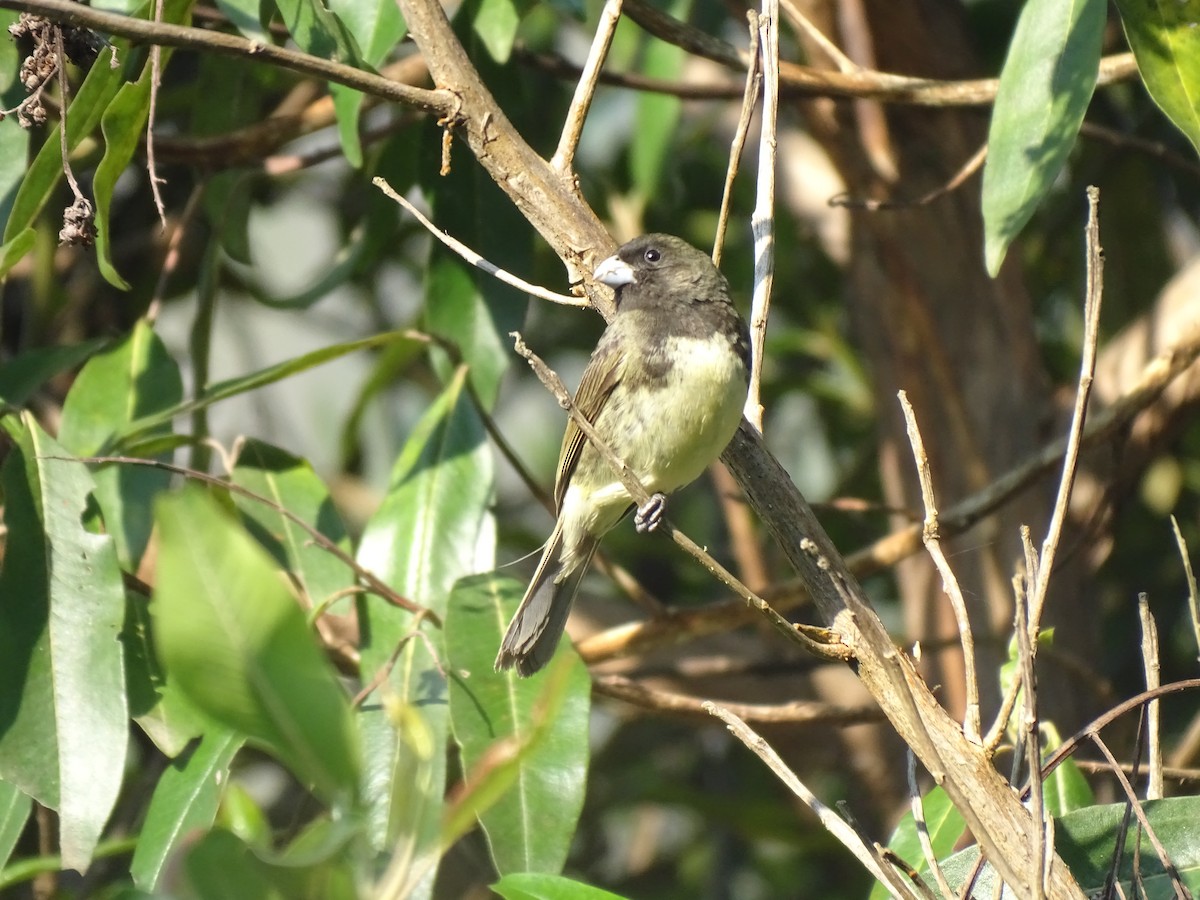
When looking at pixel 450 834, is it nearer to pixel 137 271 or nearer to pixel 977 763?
pixel 977 763

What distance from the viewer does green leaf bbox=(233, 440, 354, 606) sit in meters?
3.15

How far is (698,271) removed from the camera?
11.1 feet

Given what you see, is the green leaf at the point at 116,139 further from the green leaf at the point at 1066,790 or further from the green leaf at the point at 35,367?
the green leaf at the point at 1066,790

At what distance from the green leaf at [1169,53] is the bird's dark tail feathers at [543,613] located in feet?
5.13

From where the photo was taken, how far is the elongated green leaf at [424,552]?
2.86 metres

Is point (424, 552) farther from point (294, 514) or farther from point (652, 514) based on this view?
point (652, 514)

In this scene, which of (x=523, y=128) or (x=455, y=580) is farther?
(x=523, y=128)

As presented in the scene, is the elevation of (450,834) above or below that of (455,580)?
above

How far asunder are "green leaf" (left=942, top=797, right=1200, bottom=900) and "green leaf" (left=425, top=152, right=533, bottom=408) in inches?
66.6

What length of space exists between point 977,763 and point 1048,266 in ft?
11.7

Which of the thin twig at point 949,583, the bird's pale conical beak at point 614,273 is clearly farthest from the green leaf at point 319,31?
the thin twig at point 949,583

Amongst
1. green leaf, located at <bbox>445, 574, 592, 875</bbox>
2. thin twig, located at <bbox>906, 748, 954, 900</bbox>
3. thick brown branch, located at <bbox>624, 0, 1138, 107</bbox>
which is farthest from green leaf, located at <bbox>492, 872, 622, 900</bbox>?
thick brown branch, located at <bbox>624, 0, 1138, 107</bbox>

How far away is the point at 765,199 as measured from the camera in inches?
90.4

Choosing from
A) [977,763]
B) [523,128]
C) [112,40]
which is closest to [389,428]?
[523,128]
